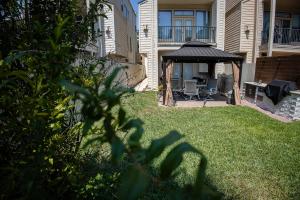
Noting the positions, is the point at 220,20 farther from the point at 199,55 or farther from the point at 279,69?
the point at 279,69

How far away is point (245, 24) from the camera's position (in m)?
15.8

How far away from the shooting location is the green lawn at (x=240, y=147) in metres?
3.78

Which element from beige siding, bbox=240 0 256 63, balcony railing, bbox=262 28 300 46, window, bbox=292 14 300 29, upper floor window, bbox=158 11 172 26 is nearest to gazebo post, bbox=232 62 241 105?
beige siding, bbox=240 0 256 63

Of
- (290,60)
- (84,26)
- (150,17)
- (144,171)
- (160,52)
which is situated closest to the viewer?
(144,171)

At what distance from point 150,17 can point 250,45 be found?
6936 millimetres

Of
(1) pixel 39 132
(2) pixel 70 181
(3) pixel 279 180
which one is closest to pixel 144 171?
(1) pixel 39 132

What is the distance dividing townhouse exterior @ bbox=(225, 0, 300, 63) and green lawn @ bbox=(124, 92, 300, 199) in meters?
7.91

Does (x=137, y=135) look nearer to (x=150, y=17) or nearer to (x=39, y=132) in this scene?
(x=39, y=132)

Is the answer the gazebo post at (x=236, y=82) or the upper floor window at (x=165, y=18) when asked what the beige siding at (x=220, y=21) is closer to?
the upper floor window at (x=165, y=18)

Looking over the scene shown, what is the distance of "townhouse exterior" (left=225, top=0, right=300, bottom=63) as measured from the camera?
595 inches

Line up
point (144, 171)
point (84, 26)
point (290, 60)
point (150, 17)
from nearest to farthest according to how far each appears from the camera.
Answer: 1. point (144, 171)
2. point (84, 26)
3. point (290, 60)
4. point (150, 17)

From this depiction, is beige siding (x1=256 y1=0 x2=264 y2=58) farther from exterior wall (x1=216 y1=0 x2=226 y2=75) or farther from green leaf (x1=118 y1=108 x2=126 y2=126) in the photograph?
green leaf (x1=118 y1=108 x2=126 y2=126)

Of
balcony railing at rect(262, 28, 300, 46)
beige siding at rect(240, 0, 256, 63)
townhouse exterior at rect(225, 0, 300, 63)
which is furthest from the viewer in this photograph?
balcony railing at rect(262, 28, 300, 46)

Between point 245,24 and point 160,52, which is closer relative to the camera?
point 245,24
